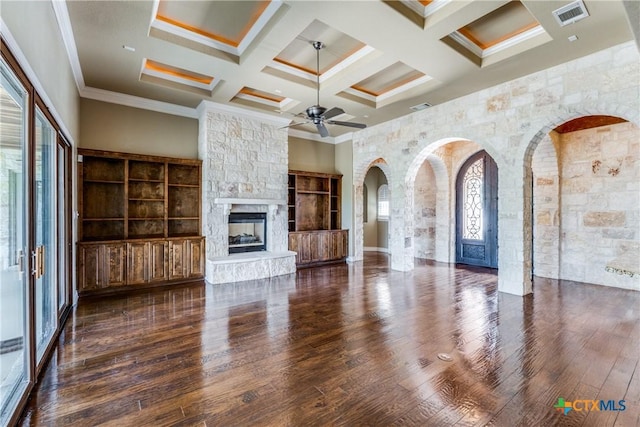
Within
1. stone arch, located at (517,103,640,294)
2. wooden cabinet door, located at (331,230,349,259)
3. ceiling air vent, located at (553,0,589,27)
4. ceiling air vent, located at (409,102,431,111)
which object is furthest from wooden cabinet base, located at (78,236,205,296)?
ceiling air vent, located at (553,0,589,27)

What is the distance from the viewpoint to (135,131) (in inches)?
231

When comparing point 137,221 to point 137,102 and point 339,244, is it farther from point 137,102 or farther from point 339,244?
point 339,244

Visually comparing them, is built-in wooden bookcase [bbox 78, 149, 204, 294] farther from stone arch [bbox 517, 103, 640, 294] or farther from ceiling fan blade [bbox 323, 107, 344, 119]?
stone arch [bbox 517, 103, 640, 294]

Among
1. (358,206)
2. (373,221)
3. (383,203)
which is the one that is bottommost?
(373,221)

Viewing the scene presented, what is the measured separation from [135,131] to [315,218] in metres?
4.59

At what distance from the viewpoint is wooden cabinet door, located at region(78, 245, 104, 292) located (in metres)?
4.88

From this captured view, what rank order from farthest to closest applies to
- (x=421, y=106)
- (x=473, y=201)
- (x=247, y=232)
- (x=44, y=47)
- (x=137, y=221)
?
1. (x=473, y=201)
2. (x=247, y=232)
3. (x=421, y=106)
4. (x=137, y=221)
5. (x=44, y=47)

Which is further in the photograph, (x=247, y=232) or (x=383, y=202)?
(x=383, y=202)

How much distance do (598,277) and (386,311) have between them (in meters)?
4.50

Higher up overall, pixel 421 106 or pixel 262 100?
pixel 262 100

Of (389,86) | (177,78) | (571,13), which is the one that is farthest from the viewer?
(389,86)

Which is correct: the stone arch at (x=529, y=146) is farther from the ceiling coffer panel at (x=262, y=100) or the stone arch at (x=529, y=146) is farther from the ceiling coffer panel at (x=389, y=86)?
the ceiling coffer panel at (x=262, y=100)

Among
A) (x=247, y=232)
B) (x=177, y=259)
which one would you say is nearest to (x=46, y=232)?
(x=177, y=259)

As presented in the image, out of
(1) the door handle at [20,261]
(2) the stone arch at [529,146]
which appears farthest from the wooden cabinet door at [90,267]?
(2) the stone arch at [529,146]
